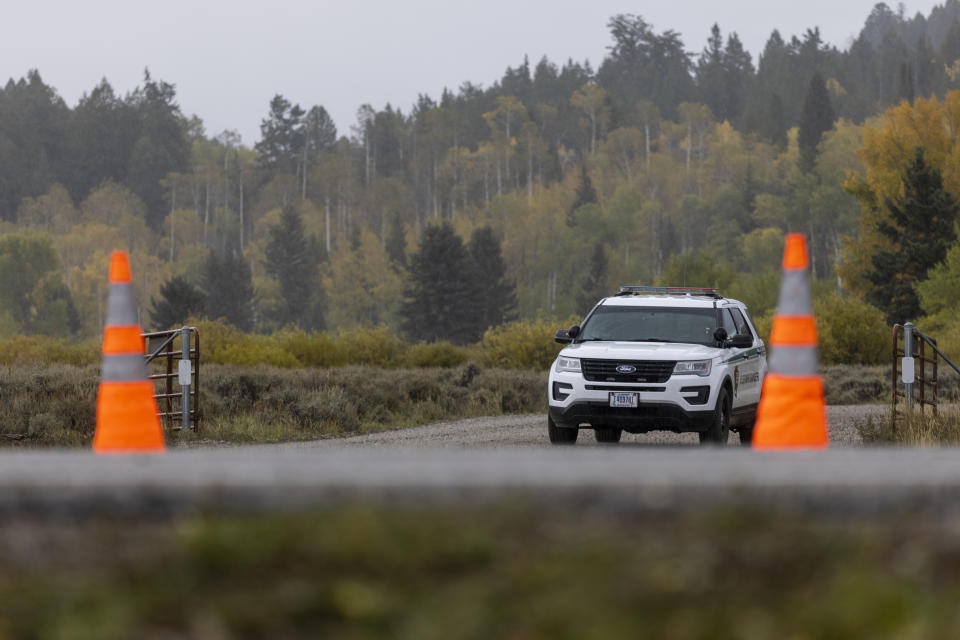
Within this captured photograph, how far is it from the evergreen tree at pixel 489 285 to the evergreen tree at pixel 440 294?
169 centimetres

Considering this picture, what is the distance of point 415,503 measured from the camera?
463cm

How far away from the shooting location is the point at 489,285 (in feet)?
341

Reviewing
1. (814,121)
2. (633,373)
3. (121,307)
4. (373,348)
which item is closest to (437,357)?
(373,348)

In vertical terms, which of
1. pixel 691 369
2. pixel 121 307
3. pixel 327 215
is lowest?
pixel 691 369

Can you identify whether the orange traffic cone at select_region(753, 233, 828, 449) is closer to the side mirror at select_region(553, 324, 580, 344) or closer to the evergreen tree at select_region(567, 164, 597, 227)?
the side mirror at select_region(553, 324, 580, 344)

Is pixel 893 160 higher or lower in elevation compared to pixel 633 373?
higher

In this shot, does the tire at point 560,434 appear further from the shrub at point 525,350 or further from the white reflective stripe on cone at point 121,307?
the shrub at point 525,350

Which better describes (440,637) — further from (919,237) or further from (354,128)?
(354,128)

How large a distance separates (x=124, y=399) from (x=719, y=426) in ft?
32.2

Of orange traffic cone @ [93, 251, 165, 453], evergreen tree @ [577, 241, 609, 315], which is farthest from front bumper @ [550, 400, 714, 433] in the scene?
evergreen tree @ [577, 241, 609, 315]

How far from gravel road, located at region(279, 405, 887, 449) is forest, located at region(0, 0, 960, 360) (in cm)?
5702

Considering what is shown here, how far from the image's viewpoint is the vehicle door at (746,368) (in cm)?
1742

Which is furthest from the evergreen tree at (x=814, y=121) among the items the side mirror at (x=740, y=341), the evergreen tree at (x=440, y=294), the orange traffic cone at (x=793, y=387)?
the orange traffic cone at (x=793, y=387)

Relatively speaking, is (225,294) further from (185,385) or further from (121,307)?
(121,307)
